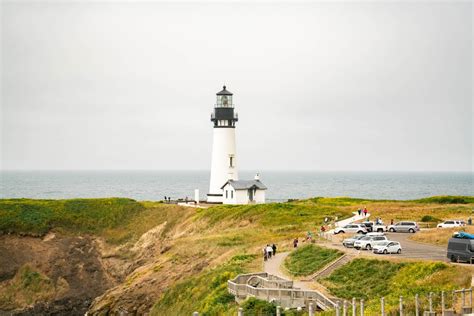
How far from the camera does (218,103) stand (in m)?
102

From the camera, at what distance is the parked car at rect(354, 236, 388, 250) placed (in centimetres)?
5372

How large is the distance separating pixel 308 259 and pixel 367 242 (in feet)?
16.7

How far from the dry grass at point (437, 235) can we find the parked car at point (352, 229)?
4450 mm

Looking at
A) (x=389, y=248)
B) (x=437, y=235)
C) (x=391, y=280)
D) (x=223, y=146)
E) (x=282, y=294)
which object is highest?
(x=223, y=146)

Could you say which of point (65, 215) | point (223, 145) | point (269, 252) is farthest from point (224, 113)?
point (269, 252)

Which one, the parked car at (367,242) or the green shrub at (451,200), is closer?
the parked car at (367,242)

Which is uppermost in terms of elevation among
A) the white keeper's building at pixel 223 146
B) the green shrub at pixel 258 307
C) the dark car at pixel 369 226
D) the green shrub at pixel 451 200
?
the white keeper's building at pixel 223 146

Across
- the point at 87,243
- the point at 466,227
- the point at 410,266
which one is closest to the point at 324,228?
the point at 466,227

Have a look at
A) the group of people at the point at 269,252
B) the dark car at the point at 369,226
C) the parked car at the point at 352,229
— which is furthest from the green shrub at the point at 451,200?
the group of people at the point at 269,252

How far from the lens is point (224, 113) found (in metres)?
101

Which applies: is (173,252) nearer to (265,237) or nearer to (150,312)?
(265,237)

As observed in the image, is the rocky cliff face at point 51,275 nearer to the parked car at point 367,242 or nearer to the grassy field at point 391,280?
the parked car at point 367,242

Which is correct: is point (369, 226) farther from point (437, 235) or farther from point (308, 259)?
point (308, 259)

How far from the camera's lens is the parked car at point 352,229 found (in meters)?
64.4
